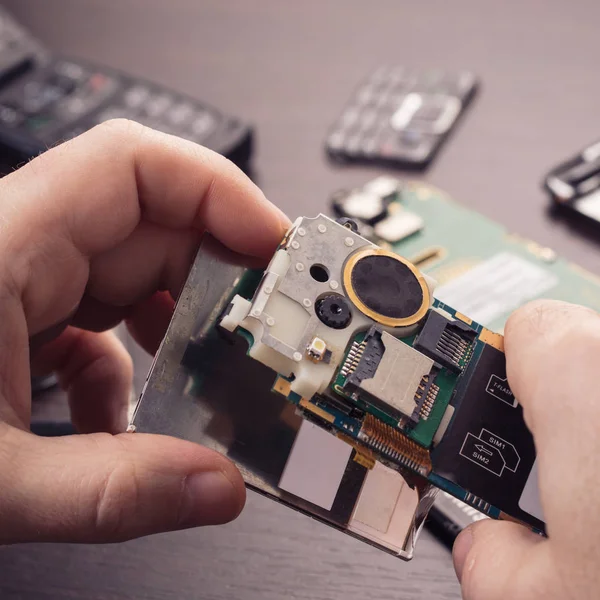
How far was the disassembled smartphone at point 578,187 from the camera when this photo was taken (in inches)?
63.1

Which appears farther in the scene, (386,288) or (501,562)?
(386,288)

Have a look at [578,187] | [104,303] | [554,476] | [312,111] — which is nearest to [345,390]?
[554,476]

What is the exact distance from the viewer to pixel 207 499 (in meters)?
0.90

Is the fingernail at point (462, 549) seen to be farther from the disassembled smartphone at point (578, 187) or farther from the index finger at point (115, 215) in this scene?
the disassembled smartphone at point (578, 187)

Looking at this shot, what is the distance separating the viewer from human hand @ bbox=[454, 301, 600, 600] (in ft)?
2.42

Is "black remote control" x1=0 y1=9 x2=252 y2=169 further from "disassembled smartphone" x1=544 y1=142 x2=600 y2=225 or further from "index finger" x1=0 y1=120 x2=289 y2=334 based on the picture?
"disassembled smartphone" x1=544 y1=142 x2=600 y2=225

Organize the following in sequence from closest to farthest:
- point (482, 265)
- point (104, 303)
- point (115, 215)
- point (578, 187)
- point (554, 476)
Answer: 1. point (554, 476)
2. point (115, 215)
3. point (104, 303)
4. point (482, 265)
5. point (578, 187)

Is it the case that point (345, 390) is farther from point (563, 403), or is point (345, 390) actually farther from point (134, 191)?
point (134, 191)

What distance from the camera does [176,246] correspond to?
1264 mm

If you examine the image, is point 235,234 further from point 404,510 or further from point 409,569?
point 409,569

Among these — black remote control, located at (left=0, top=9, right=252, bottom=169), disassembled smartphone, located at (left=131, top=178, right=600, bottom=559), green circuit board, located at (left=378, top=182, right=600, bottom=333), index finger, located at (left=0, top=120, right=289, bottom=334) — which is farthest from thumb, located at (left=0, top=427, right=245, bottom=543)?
black remote control, located at (left=0, top=9, right=252, bottom=169)

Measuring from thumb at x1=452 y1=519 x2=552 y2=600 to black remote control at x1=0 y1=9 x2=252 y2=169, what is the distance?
1.12 metres

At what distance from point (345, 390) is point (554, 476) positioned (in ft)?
0.93

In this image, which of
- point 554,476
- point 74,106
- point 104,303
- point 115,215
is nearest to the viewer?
point 554,476
